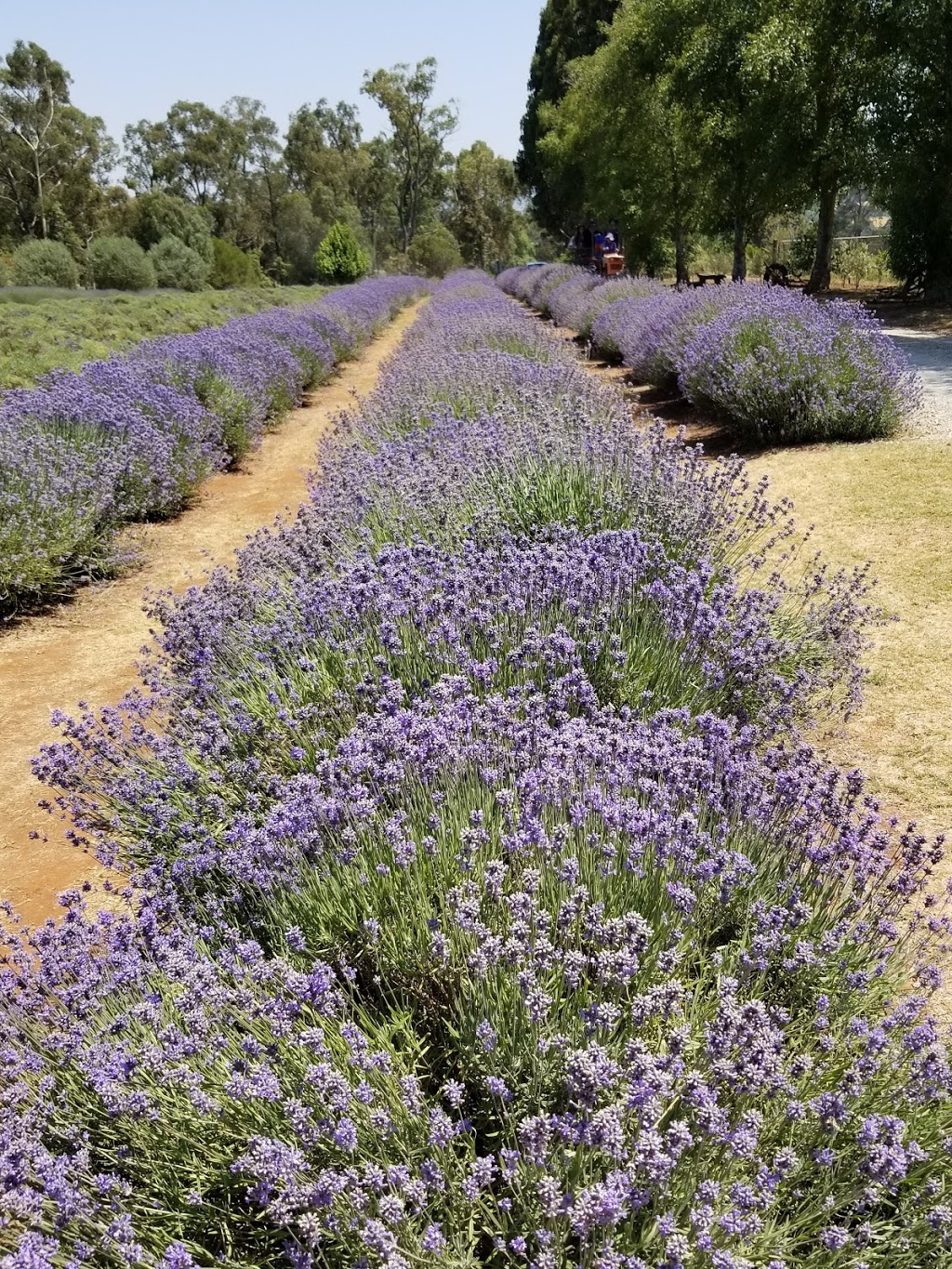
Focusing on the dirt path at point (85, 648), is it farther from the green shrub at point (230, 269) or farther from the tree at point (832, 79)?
the green shrub at point (230, 269)

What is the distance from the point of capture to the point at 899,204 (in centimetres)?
1730

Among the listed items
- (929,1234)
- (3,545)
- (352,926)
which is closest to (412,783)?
(352,926)

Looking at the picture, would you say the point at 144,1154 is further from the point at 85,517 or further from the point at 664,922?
the point at 85,517

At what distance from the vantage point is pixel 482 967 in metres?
1.75

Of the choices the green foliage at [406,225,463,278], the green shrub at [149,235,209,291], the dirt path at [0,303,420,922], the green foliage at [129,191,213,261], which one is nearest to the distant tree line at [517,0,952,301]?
the dirt path at [0,303,420,922]

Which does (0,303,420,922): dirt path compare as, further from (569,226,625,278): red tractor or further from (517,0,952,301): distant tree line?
(569,226,625,278): red tractor

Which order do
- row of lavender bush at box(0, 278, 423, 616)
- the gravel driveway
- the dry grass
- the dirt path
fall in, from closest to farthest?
the dry grass < the dirt path < row of lavender bush at box(0, 278, 423, 616) < the gravel driveway

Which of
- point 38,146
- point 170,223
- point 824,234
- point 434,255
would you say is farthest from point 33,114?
point 824,234

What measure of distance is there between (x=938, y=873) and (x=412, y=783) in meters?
1.80

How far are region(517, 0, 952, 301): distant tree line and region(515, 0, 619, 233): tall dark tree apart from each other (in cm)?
703

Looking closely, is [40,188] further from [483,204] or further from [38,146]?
[483,204]

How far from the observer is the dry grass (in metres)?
3.48

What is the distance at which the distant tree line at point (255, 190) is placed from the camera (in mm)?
40438

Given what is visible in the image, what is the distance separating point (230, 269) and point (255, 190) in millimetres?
31703
